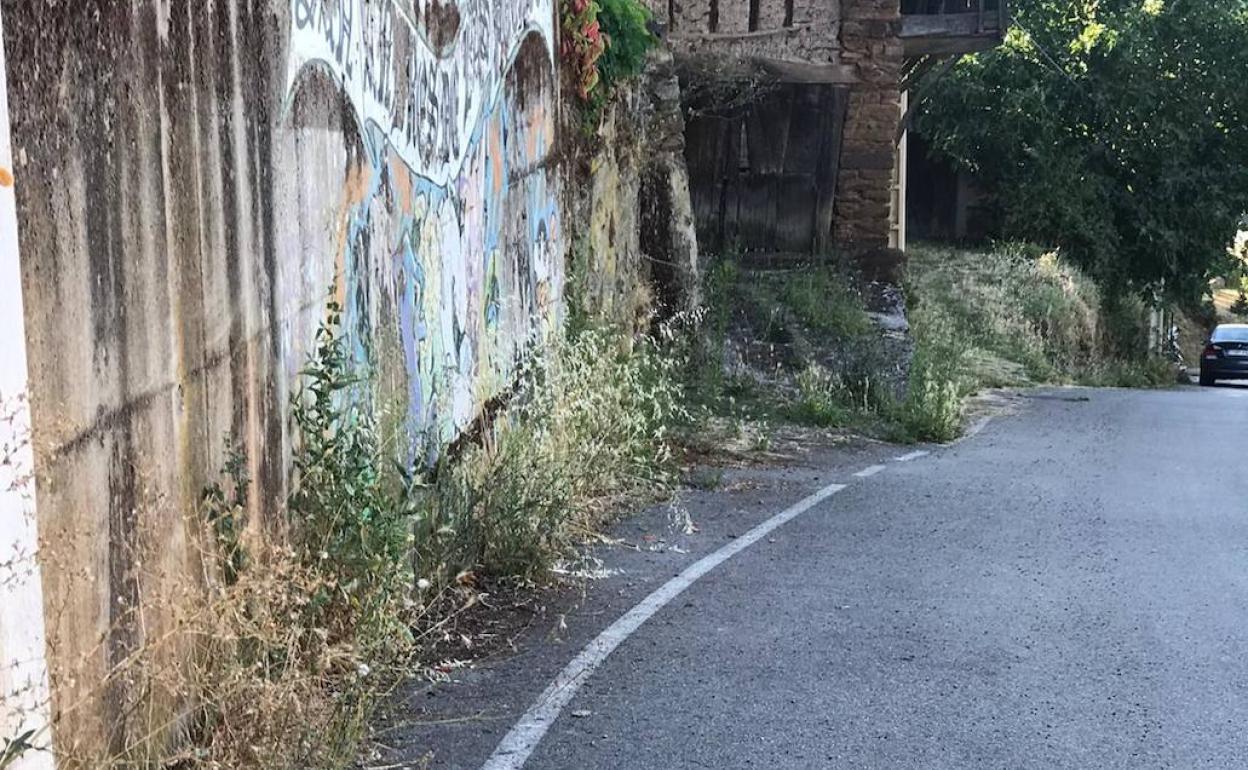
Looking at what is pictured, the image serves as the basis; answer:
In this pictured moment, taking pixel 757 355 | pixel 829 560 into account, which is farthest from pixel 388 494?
pixel 757 355

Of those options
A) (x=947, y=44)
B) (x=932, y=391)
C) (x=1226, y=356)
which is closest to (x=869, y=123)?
(x=947, y=44)

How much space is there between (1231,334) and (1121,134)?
480cm

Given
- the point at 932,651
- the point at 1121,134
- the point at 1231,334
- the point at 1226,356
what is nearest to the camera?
the point at 932,651

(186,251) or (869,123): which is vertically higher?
(869,123)

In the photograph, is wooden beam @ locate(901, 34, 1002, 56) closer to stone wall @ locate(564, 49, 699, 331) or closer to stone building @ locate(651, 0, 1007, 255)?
stone building @ locate(651, 0, 1007, 255)

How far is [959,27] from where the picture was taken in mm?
18688

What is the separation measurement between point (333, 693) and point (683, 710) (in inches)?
48.5

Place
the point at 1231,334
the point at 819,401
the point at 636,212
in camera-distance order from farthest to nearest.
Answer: the point at 1231,334 → the point at 636,212 → the point at 819,401

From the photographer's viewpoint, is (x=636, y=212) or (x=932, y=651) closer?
(x=932, y=651)

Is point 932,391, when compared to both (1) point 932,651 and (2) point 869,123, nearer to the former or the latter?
(2) point 869,123

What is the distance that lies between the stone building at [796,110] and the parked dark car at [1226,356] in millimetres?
13532

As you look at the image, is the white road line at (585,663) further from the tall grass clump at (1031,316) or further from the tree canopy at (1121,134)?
the tree canopy at (1121,134)

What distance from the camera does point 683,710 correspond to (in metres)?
5.12

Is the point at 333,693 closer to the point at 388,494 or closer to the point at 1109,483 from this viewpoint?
the point at 388,494
